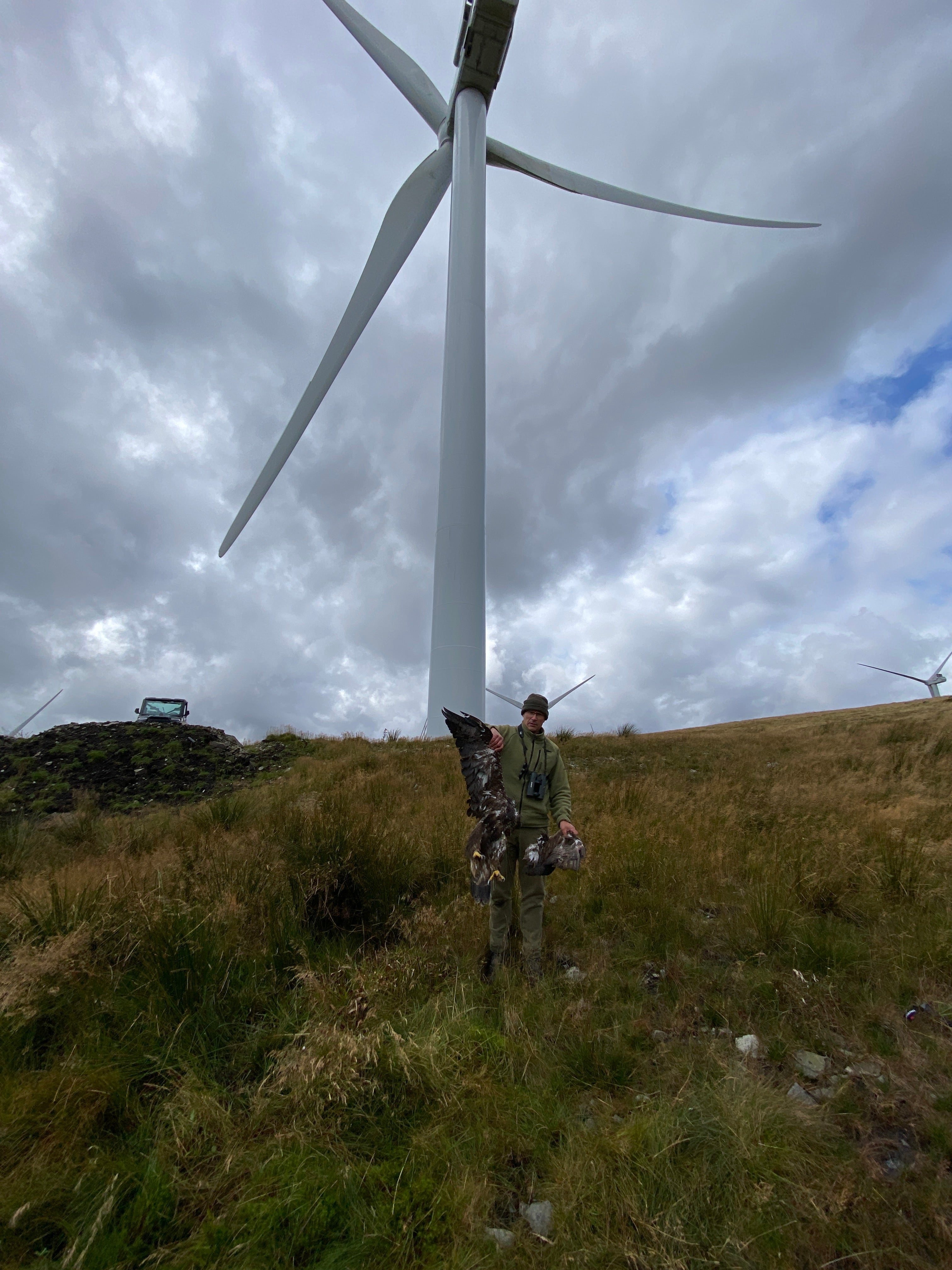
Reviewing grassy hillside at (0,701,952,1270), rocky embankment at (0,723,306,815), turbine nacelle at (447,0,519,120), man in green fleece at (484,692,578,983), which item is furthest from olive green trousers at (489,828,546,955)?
turbine nacelle at (447,0,519,120)

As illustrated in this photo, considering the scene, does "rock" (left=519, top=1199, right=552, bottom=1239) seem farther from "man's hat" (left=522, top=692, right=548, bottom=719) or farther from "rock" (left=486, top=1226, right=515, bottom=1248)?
"man's hat" (left=522, top=692, right=548, bottom=719)

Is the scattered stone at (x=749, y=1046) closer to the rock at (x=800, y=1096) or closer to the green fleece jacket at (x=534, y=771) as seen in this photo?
the rock at (x=800, y=1096)

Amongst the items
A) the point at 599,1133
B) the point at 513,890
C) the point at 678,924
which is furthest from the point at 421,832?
the point at 599,1133

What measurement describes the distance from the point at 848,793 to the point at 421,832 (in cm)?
834

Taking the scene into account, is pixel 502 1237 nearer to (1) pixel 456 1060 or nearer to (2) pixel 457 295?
(1) pixel 456 1060

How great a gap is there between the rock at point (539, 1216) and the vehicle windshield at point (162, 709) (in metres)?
21.8

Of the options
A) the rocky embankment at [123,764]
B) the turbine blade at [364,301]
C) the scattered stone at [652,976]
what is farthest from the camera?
the turbine blade at [364,301]

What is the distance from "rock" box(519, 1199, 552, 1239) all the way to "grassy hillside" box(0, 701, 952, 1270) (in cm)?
6

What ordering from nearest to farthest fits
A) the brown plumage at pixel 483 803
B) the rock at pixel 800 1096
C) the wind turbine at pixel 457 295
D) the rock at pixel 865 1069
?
the rock at pixel 800 1096
the rock at pixel 865 1069
the brown plumage at pixel 483 803
the wind turbine at pixel 457 295

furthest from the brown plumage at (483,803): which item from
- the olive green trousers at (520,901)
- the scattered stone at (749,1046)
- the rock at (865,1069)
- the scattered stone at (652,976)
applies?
the rock at (865,1069)

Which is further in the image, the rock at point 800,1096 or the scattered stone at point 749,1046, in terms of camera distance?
the scattered stone at point 749,1046

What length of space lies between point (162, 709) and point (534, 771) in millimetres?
21454

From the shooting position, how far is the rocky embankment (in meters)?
12.1

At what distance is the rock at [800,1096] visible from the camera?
3.15 metres
